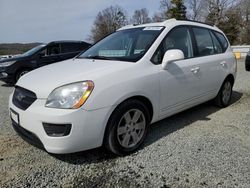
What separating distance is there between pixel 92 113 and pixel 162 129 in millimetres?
1648

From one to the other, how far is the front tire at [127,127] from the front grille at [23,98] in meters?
0.91

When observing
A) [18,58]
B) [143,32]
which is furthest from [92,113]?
[18,58]

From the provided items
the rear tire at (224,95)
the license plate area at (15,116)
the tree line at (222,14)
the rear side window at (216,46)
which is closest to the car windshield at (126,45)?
the license plate area at (15,116)

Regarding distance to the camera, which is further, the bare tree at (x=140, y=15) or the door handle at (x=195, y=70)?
the bare tree at (x=140, y=15)

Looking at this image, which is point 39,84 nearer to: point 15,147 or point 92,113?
point 92,113

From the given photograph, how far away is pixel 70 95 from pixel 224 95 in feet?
11.7

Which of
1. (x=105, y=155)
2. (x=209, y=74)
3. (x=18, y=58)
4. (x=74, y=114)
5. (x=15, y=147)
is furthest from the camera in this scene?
(x=18, y=58)

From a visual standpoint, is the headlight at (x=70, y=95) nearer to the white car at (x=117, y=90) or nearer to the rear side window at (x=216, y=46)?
the white car at (x=117, y=90)

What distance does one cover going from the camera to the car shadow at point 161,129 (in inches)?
121

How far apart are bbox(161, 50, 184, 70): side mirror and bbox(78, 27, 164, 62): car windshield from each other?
0.28 m

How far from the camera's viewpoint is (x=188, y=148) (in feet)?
10.8

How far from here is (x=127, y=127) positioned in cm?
311

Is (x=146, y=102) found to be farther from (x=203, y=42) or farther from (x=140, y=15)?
(x=140, y=15)

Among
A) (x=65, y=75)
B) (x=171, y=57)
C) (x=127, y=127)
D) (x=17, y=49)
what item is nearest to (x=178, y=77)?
(x=171, y=57)
